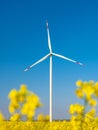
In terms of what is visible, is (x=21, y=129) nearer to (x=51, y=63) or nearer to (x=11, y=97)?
(x=11, y=97)

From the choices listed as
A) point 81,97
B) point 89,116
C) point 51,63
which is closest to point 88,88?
point 81,97

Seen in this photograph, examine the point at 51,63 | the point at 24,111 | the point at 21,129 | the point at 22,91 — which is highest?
the point at 51,63

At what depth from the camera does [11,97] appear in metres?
3.33

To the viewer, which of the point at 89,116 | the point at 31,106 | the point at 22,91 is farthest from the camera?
the point at 89,116

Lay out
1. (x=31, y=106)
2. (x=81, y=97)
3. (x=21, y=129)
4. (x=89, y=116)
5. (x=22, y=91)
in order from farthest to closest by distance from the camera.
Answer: (x=21, y=129), (x=89, y=116), (x=81, y=97), (x=22, y=91), (x=31, y=106)

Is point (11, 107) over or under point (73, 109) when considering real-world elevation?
under

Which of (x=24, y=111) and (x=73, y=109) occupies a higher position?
(x=73, y=109)

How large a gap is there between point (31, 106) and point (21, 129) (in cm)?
1020

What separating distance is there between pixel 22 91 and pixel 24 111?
21 centimetres

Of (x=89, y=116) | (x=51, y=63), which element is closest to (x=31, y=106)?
(x=89, y=116)

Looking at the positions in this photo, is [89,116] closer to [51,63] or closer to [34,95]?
[34,95]

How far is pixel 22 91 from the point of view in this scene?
10.8ft

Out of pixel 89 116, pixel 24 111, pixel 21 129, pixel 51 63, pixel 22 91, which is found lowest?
pixel 24 111

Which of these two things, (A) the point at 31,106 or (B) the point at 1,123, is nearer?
(A) the point at 31,106
